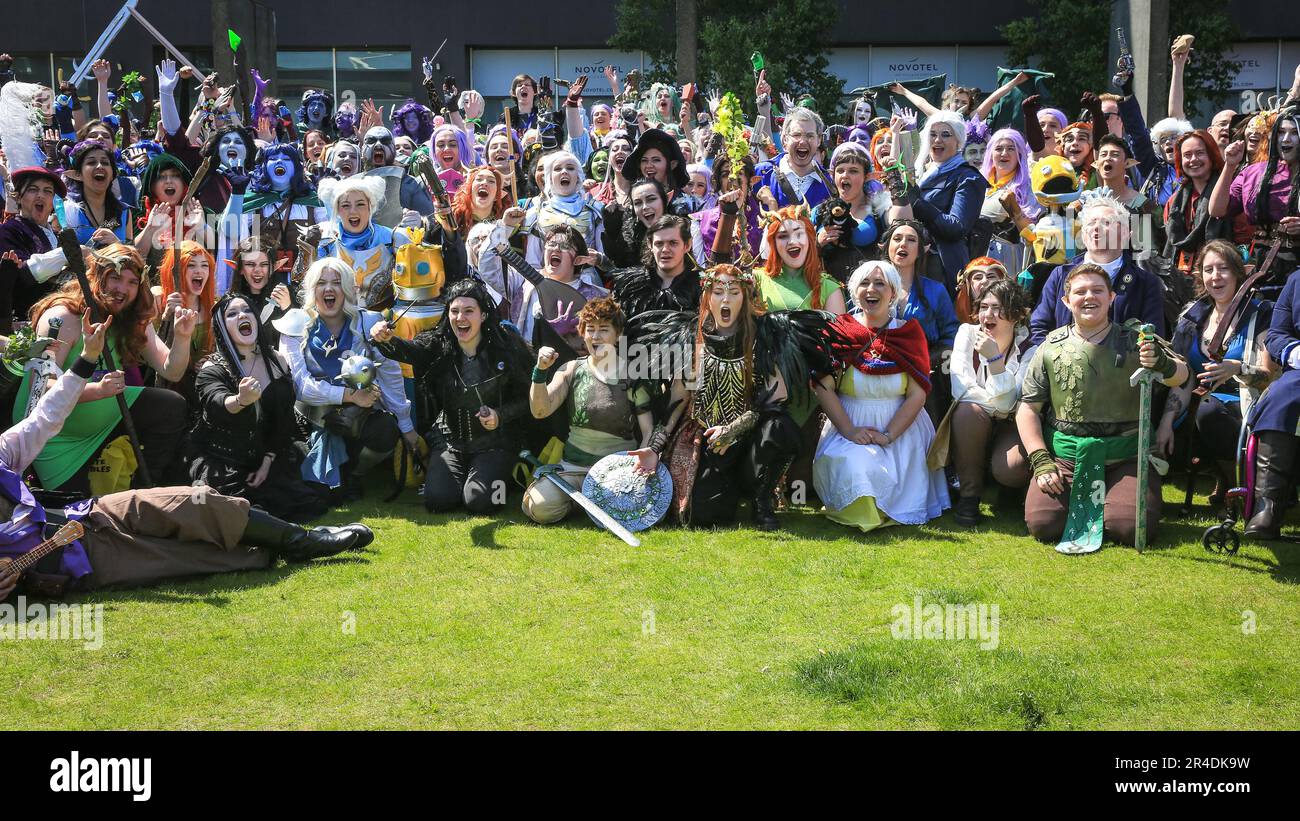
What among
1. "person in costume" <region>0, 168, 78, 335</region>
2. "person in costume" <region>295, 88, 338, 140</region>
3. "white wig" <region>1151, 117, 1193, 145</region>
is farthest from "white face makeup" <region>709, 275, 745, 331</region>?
"person in costume" <region>295, 88, 338, 140</region>

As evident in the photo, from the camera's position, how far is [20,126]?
939 centimetres

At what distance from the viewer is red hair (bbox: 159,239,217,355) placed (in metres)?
7.33

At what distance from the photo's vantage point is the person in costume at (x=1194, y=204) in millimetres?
7738

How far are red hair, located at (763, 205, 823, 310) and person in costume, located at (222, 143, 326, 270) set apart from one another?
3.30m

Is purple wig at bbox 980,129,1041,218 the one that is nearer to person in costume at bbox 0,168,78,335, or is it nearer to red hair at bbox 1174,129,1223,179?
red hair at bbox 1174,129,1223,179

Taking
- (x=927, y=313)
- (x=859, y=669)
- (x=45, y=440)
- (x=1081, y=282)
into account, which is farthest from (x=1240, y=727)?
(x=45, y=440)

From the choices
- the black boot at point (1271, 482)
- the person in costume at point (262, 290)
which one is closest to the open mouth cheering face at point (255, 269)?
the person in costume at point (262, 290)

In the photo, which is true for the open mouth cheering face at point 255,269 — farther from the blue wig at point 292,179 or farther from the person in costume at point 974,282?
the person in costume at point 974,282

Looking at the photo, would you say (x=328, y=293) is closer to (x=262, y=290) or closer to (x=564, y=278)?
(x=262, y=290)

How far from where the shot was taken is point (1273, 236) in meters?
7.11

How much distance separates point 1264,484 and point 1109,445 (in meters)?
0.74

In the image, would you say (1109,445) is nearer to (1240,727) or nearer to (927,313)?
(927,313)

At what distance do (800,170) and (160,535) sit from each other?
15.2 feet

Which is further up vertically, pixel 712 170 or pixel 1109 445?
pixel 712 170
